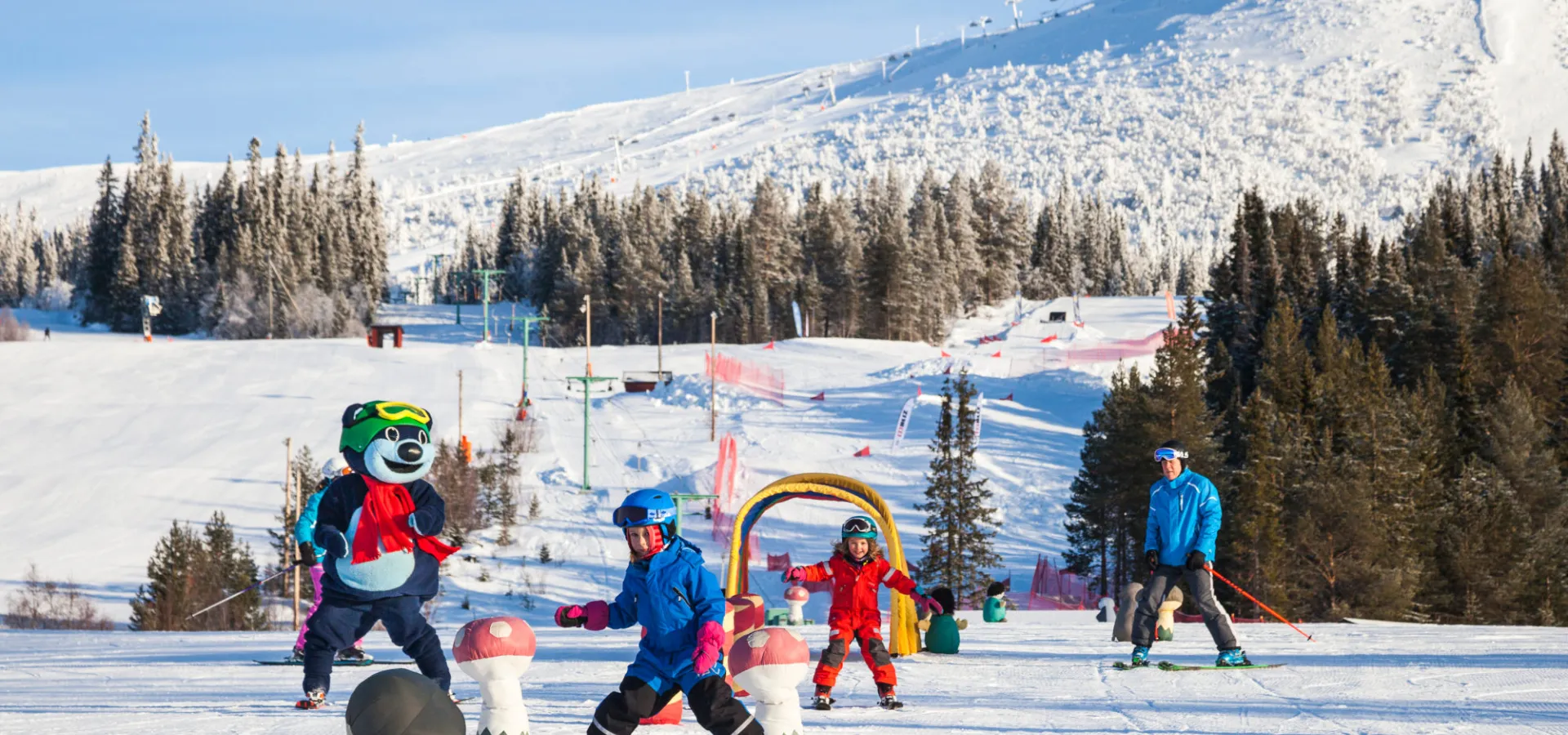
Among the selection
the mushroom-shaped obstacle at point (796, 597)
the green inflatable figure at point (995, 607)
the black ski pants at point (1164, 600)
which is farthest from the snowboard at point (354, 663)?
the green inflatable figure at point (995, 607)

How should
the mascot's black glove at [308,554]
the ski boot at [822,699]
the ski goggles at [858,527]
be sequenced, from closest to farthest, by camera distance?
the mascot's black glove at [308,554]
the ski boot at [822,699]
the ski goggles at [858,527]

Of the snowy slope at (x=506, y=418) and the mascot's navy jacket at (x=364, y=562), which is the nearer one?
the mascot's navy jacket at (x=364, y=562)

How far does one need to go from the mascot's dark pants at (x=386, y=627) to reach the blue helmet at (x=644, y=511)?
2344 mm

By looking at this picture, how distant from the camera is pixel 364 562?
8.65 m

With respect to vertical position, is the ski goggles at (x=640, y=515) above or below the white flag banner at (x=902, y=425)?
above

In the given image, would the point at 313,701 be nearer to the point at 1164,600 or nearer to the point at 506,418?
the point at 1164,600

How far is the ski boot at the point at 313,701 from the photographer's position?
29.8 ft

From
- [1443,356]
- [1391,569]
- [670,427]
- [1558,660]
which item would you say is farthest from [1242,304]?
[1558,660]

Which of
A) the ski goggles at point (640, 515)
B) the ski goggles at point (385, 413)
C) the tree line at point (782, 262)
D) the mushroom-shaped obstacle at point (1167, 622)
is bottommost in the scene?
the mushroom-shaped obstacle at point (1167, 622)

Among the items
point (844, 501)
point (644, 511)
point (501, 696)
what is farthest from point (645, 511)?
point (844, 501)

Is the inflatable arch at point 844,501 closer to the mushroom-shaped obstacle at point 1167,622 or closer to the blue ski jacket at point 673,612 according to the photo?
the mushroom-shaped obstacle at point 1167,622

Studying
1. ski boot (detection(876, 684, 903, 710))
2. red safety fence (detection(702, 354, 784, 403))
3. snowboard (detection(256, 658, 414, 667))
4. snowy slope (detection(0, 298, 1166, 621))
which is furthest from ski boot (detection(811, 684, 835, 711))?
red safety fence (detection(702, 354, 784, 403))

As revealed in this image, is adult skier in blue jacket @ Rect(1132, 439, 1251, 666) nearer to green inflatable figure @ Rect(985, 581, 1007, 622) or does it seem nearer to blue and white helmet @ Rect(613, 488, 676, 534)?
blue and white helmet @ Rect(613, 488, 676, 534)

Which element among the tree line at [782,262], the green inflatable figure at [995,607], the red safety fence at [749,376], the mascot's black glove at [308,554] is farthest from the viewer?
the tree line at [782,262]
